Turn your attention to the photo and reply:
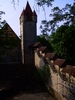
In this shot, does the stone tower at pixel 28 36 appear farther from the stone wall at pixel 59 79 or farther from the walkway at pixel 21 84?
the stone wall at pixel 59 79

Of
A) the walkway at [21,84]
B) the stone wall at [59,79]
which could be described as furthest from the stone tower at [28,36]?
the stone wall at [59,79]

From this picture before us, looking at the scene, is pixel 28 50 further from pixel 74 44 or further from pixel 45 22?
pixel 45 22

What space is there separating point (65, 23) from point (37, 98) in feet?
Result: 21.4

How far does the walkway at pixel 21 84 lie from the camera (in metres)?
15.3

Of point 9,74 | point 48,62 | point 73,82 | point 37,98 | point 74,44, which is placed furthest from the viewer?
point 74,44

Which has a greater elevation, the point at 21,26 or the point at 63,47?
the point at 21,26

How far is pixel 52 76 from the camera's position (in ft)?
51.5

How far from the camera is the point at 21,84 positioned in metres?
17.3

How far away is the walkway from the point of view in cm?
1530

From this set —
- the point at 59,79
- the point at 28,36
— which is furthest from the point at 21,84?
the point at 28,36

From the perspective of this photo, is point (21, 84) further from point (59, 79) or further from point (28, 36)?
point (28, 36)

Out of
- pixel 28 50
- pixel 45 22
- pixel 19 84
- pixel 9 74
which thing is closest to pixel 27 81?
pixel 19 84

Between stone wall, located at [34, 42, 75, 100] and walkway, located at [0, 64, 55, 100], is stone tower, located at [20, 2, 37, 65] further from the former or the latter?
stone wall, located at [34, 42, 75, 100]

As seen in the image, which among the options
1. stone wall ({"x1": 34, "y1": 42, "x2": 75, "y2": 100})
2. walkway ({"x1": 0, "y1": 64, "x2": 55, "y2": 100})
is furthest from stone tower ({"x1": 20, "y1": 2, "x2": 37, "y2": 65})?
stone wall ({"x1": 34, "y1": 42, "x2": 75, "y2": 100})
